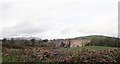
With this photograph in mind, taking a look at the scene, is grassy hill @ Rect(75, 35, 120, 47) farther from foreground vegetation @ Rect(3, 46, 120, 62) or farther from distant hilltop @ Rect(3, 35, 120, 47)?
Answer: foreground vegetation @ Rect(3, 46, 120, 62)

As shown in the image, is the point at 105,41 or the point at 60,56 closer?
the point at 60,56

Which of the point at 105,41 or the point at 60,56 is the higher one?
the point at 105,41

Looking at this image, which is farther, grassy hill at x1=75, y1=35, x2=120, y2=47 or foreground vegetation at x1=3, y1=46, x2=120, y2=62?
grassy hill at x1=75, y1=35, x2=120, y2=47

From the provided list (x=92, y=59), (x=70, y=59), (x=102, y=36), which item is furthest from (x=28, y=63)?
(x=102, y=36)

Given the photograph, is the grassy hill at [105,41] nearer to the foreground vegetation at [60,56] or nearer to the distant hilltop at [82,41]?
the distant hilltop at [82,41]

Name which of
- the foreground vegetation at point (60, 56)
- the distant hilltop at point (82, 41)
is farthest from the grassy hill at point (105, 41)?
the foreground vegetation at point (60, 56)

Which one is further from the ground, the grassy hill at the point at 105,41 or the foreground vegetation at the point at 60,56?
the grassy hill at the point at 105,41

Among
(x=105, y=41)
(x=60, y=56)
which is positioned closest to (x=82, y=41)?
(x=105, y=41)

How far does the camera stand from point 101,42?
17.3 m

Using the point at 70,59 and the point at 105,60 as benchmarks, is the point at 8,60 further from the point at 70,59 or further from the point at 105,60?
the point at 105,60

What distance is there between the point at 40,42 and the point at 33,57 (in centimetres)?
589

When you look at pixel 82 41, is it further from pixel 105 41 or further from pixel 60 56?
pixel 60 56

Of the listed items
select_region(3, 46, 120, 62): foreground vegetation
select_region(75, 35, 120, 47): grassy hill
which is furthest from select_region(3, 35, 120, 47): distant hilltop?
select_region(3, 46, 120, 62): foreground vegetation

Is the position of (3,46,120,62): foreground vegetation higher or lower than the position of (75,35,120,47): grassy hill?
lower
